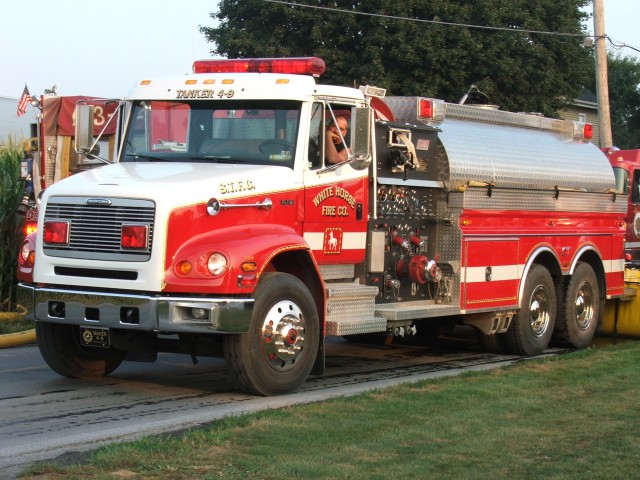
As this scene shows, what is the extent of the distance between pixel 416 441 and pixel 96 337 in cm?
336

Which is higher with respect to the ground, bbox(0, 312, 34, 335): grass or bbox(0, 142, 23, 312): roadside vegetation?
bbox(0, 142, 23, 312): roadside vegetation

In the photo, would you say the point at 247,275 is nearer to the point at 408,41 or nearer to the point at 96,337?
the point at 96,337

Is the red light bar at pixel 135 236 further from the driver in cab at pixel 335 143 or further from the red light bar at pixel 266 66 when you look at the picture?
the red light bar at pixel 266 66

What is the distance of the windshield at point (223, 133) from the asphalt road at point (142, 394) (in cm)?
209

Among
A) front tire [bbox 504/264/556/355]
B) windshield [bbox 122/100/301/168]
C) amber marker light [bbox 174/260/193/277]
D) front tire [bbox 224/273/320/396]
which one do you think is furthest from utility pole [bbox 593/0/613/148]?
amber marker light [bbox 174/260/193/277]

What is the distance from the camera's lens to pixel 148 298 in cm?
891

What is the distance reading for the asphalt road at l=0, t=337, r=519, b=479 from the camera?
7.82m

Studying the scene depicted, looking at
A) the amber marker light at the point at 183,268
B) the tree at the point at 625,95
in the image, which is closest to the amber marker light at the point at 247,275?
the amber marker light at the point at 183,268

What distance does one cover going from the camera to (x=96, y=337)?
9.58 m

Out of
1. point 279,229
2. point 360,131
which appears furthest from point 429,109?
point 279,229

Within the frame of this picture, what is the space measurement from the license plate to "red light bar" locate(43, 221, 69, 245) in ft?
2.59

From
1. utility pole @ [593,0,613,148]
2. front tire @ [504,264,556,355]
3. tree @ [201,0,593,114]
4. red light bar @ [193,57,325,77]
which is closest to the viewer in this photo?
red light bar @ [193,57,325,77]

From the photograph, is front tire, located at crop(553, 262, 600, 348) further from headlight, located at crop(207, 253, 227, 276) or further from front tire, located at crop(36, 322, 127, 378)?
headlight, located at crop(207, 253, 227, 276)

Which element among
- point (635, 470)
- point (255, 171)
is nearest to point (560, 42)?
point (255, 171)
